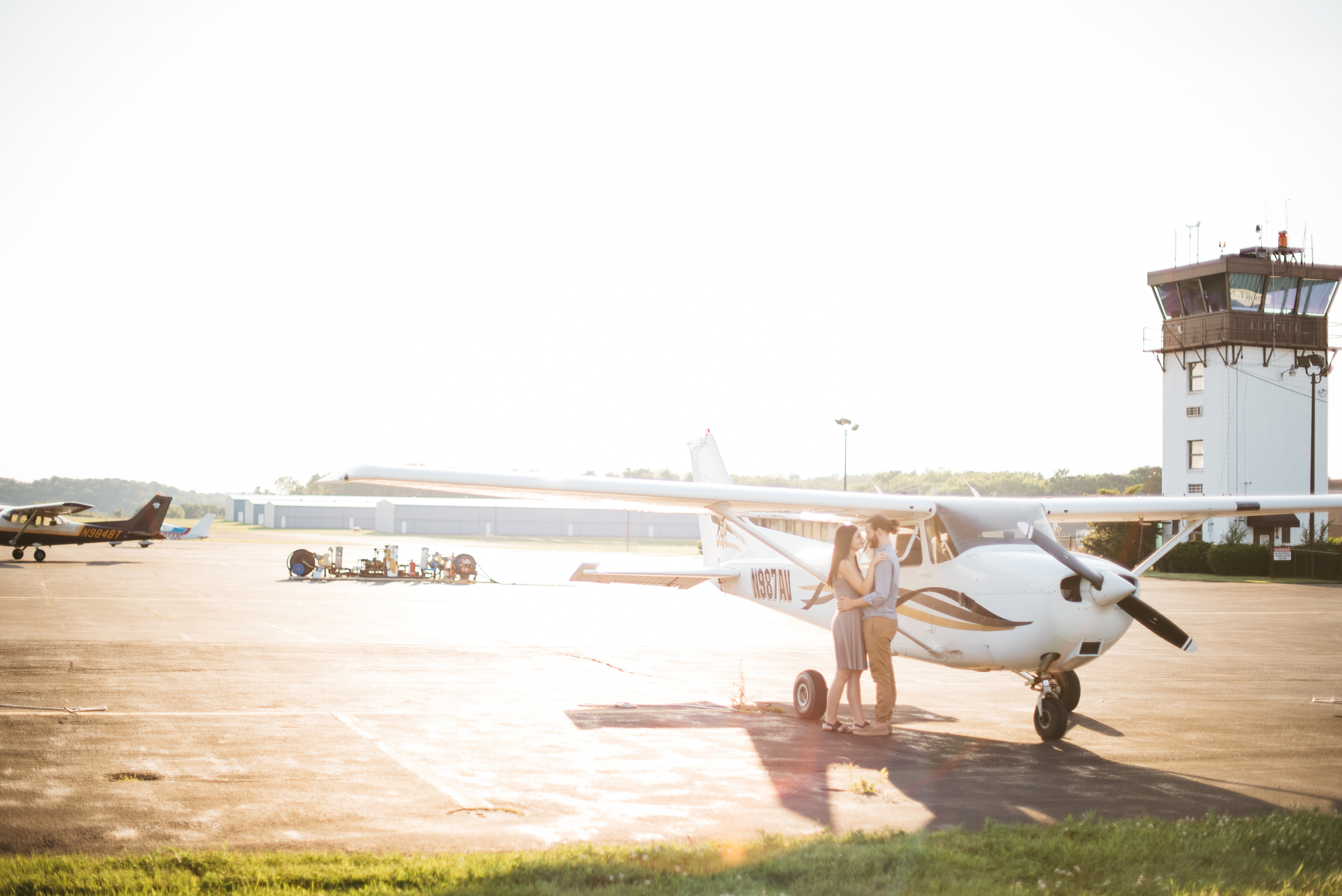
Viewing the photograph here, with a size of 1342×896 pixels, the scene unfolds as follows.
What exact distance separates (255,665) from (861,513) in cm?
780

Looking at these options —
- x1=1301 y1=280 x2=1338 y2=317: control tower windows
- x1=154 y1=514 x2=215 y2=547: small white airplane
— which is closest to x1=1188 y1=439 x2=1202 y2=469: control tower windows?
x1=1301 y1=280 x2=1338 y2=317: control tower windows

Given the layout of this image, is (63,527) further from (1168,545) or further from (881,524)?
(1168,545)

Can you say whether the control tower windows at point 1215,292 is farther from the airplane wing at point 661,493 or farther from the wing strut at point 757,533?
the wing strut at point 757,533

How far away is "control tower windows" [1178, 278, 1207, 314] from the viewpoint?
4997cm

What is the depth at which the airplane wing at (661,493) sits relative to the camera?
9.46m

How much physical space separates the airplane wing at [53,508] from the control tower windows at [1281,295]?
170 ft

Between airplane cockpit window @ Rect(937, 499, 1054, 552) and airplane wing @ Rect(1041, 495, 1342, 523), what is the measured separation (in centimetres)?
168

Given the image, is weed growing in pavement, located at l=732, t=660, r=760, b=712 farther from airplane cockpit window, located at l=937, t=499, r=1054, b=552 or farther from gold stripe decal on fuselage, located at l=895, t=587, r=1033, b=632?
airplane cockpit window, located at l=937, t=499, r=1054, b=552

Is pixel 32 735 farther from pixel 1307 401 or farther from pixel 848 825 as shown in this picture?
pixel 1307 401

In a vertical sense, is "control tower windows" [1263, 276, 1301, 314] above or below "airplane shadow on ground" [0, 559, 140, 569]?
above

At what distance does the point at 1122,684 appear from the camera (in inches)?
527

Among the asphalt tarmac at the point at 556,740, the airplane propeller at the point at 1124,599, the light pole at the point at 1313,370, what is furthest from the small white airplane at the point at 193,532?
the light pole at the point at 1313,370

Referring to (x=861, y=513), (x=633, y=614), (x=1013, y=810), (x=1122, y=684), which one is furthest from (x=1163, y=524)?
(x=1013, y=810)

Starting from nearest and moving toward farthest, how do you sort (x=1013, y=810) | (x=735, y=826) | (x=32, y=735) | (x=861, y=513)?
(x=735, y=826) → (x=1013, y=810) → (x=32, y=735) → (x=861, y=513)
